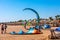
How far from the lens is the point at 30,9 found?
24.6m

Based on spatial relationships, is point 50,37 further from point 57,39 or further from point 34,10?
point 34,10

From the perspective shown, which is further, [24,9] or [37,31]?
[24,9]

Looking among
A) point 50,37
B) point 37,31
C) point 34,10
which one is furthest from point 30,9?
point 50,37

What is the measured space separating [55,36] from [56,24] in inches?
1112

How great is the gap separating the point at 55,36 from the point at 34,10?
13380mm

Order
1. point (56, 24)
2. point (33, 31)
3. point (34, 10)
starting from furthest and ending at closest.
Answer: point (56, 24) → point (34, 10) → point (33, 31)

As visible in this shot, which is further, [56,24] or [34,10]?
[56,24]

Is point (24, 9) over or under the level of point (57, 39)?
over

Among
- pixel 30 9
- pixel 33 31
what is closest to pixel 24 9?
pixel 30 9

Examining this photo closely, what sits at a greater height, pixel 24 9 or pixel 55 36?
pixel 24 9

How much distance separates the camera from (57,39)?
35.0 feet

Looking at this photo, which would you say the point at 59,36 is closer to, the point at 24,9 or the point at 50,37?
the point at 50,37

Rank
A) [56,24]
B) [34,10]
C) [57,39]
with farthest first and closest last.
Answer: [56,24] < [34,10] < [57,39]

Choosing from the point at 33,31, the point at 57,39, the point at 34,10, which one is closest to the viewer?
the point at 57,39
